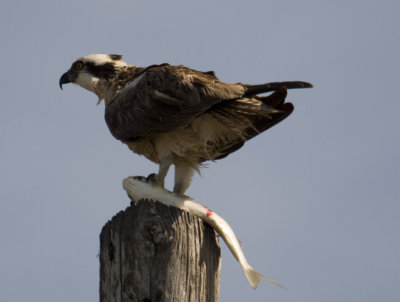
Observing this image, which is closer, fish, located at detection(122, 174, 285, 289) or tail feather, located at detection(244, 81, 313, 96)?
fish, located at detection(122, 174, 285, 289)

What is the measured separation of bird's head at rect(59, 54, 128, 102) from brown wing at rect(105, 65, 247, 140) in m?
→ 0.63

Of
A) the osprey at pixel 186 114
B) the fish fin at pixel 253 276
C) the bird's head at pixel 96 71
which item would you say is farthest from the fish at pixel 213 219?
the bird's head at pixel 96 71

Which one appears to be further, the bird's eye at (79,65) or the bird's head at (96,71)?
the bird's eye at (79,65)

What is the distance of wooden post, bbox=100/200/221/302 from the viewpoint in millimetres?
3768

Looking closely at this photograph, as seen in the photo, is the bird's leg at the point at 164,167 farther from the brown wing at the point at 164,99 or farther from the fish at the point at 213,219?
the fish at the point at 213,219

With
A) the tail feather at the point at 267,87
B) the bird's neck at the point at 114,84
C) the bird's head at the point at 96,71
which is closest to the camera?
the tail feather at the point at 267,87

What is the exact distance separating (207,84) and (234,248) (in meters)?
1.60

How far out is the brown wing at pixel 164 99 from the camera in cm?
531

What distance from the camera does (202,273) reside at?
393 cm

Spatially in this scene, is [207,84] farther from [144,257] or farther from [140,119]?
[144,257]

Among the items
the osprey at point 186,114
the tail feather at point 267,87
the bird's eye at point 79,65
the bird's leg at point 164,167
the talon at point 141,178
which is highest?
the bird's eye at point 79,65

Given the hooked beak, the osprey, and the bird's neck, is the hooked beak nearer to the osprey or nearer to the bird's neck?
the bird's neck

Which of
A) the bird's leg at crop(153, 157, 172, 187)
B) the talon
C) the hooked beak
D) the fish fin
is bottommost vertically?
the fish fin

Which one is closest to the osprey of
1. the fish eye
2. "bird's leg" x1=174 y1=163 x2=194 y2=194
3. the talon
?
Answer: "bird's leg" x1=174 y1=163 x2=194 y2=194
